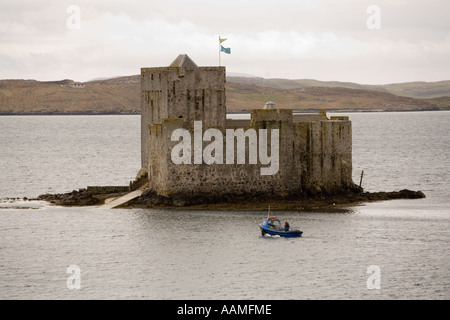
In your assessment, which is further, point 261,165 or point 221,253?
point 261,165

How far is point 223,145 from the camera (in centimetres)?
4534

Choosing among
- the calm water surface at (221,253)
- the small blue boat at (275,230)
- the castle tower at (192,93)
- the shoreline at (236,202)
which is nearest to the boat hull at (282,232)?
the small blue boat at (275,230)

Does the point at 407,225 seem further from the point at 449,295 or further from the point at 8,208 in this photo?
the point at 8,208

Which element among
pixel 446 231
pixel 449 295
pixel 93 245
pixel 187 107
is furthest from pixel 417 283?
pixel 187 107

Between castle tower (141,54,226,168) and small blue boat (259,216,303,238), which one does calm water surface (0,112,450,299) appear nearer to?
small blue boat (259,216,303,238)

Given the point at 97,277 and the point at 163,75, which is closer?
the point at 97,277

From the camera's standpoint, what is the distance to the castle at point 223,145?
45.1 metres

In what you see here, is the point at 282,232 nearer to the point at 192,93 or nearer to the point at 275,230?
the point at 275,230

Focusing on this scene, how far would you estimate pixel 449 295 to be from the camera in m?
30.2

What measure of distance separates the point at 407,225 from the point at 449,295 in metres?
11.5

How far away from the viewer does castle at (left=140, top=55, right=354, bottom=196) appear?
45.1 meters

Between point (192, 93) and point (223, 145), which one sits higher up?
point (192, 93)

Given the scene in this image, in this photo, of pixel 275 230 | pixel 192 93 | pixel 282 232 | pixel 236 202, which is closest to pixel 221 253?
pixel 275 230
